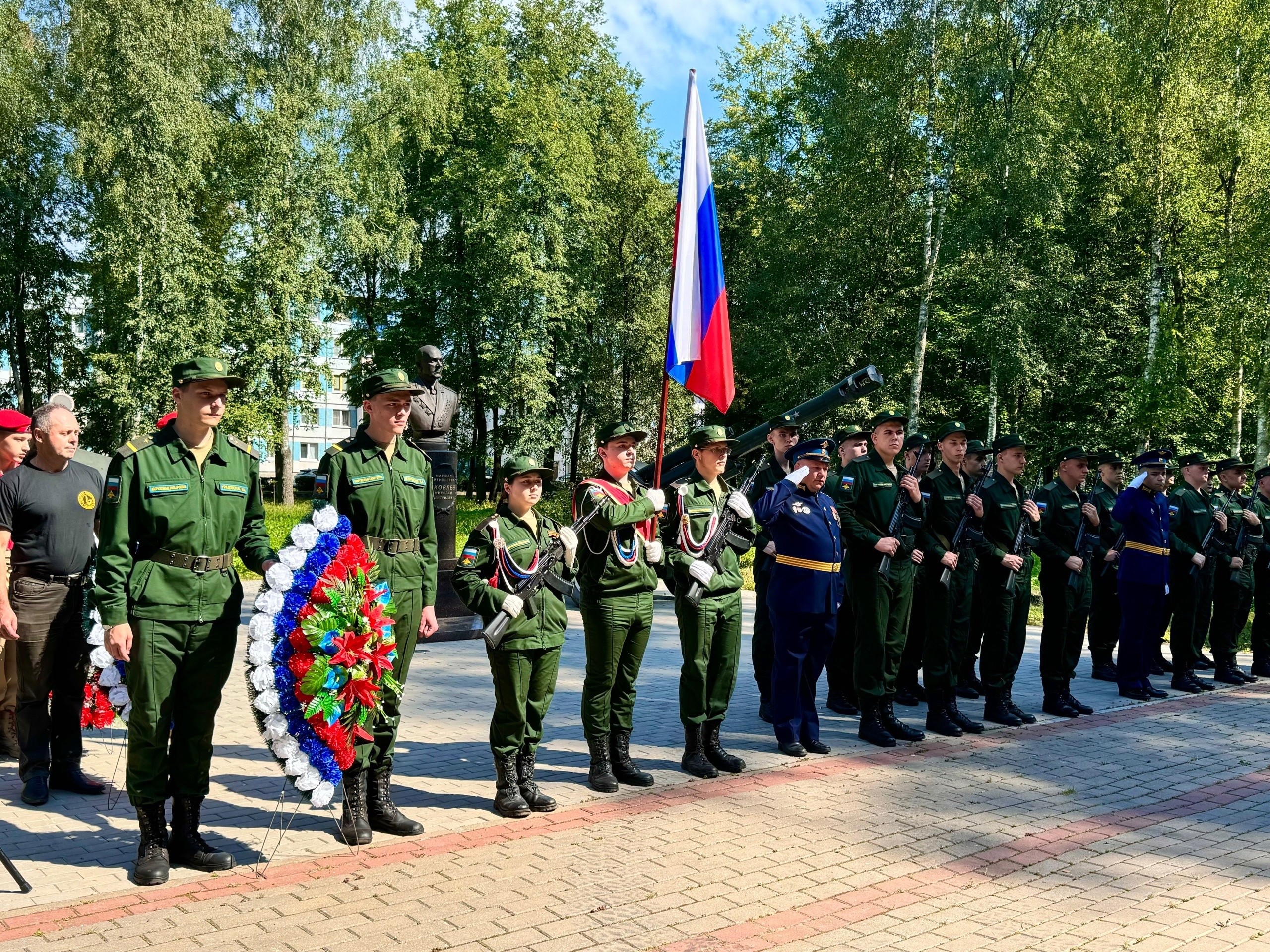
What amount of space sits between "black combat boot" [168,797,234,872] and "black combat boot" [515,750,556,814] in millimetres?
1547

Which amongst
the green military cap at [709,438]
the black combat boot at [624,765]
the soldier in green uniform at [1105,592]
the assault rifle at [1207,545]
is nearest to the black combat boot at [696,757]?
the black combat boot at [624,765]

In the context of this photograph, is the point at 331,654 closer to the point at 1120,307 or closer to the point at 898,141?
the point at 898,141

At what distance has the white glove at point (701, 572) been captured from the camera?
652cm

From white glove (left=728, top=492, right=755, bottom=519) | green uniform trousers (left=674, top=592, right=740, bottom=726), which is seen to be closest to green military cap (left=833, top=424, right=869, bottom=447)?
white glove (left=728, top=492, right=755, bottom=519)

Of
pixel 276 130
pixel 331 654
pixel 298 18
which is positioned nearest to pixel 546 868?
pixel 331 654

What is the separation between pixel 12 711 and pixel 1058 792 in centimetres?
649

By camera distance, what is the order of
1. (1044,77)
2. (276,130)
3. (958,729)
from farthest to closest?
1. (276,130)
2. (1044,77)
3. (958,729)

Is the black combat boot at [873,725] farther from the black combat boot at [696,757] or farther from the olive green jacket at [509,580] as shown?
the olive green jacket at [509,580]

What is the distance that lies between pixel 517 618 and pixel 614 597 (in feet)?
2.48

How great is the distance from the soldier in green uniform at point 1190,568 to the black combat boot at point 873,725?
429 centimetres

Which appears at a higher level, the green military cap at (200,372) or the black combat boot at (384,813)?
the green military cap at (200,372)

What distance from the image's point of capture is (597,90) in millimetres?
41156

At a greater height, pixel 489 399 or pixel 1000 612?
pixel 489 399

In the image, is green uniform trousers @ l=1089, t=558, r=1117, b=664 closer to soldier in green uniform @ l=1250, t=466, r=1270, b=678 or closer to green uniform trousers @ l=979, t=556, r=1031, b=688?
soldier in green uniform @ l=1250, t=466, r=1270, b=678
